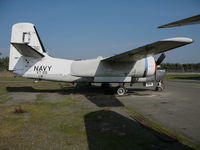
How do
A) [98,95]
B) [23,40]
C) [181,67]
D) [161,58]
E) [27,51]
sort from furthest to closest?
[181,67] → [161,58] → [23,40] → [98,95] → [27,51]

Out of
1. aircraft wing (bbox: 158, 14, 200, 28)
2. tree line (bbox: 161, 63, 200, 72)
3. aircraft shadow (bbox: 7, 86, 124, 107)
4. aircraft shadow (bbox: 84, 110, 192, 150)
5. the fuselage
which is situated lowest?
aircraft shadow (bbox: 84, 110, 192, 150)

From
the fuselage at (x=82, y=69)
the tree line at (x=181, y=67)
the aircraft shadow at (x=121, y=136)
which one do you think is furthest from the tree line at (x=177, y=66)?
the aircraft shadow at (x=121, y=136)

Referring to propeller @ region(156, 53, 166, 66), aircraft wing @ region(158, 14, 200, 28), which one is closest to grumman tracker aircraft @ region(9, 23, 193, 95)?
propeller @ region(156, 53, 166, 66)

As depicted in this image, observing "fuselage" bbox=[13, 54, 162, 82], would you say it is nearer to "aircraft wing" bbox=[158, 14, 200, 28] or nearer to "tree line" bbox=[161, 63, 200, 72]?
"aircraft wing" bbox=[158, 14, 200, 28]

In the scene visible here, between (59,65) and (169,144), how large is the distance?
9315mm

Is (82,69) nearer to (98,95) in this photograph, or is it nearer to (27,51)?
(98,95)

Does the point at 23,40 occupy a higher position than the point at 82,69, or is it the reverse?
the point at 23,40

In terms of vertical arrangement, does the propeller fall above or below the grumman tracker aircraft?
above

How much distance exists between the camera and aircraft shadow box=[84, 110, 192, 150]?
3363 millimetres

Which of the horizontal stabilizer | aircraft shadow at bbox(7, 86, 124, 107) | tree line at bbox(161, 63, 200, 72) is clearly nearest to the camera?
aircraft shadow at bbox(7, 86, 124, 107)

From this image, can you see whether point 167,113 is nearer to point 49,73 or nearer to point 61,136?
point 61,136

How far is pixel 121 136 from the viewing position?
3908mm

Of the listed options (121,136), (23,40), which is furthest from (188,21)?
(23,40)

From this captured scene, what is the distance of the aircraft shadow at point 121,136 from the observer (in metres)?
3.36
